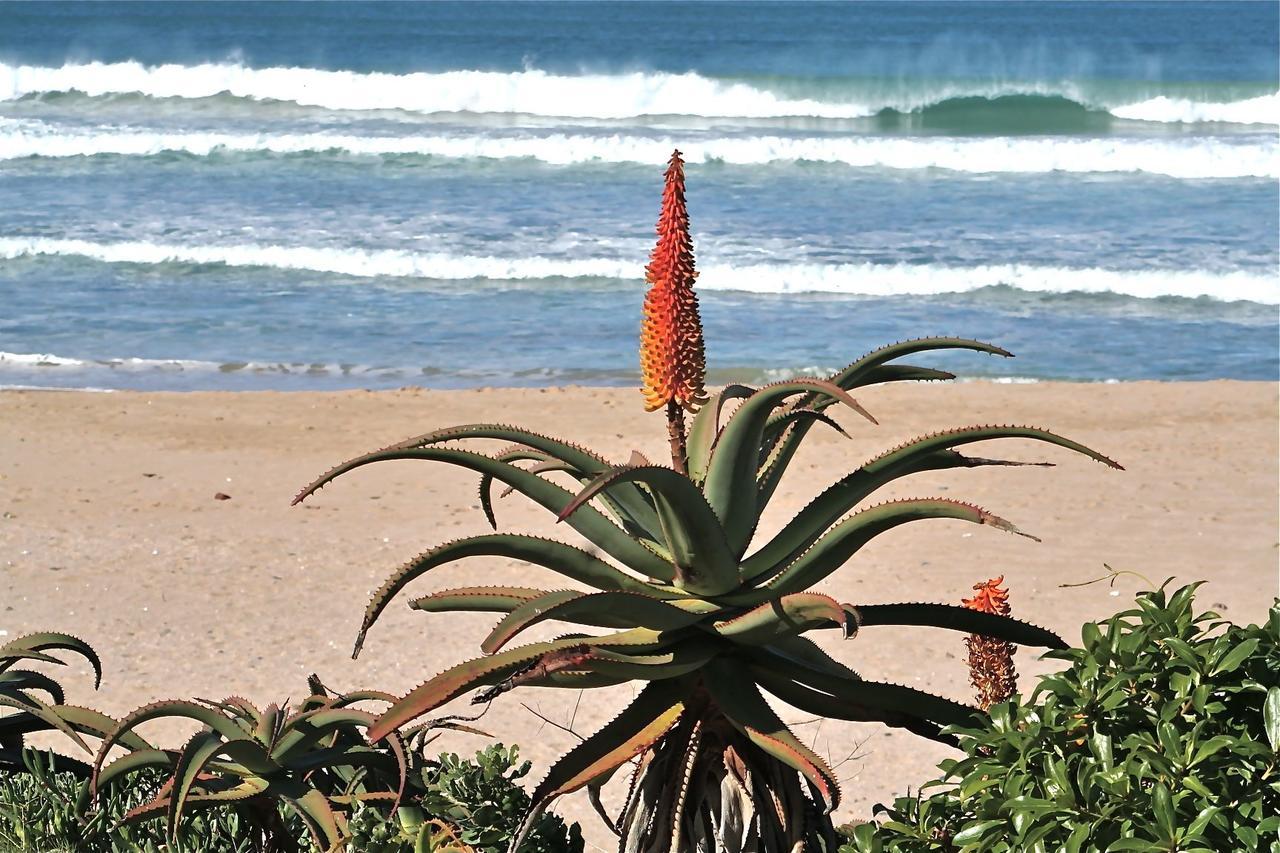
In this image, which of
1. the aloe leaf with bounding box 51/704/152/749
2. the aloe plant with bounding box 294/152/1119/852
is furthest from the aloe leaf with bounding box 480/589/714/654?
the aloe leaf with bounding box 51/704/152/749

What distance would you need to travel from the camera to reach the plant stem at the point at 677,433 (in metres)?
2.91

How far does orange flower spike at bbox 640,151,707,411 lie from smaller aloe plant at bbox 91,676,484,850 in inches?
41.0

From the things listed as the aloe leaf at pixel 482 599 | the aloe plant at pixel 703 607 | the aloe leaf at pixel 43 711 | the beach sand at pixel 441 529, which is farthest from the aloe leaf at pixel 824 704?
the beach sand at pixel 441 529

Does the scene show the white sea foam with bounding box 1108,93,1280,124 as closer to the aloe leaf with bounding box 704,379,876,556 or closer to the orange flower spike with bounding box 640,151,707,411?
the aloe leaf with bounding box 704,379,876,556

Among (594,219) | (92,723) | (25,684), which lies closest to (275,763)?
(92,723)

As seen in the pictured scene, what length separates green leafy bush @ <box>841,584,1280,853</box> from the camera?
8.05 ft

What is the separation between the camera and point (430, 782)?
382 cm

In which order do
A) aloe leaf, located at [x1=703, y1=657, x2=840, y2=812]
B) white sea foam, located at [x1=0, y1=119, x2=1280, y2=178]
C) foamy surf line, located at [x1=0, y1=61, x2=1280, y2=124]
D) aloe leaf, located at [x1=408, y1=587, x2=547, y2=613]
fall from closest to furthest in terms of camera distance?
aloe leaf, located at [x1=703, y1=657, x2=840, y2=812], aloe leaf, located at [x1=408, y1=587, x2=547, y2=613], white sea foam, located at [x1=0, y1=119, x2=1280, y2=178], foamy surf line, located at [x1=0, y1=61, x2=1280, y2=124]

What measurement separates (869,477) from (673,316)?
0.51 m

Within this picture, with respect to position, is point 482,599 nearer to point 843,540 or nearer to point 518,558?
point 518,558

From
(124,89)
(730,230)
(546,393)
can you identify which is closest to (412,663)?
(546,393)

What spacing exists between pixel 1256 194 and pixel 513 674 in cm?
2365

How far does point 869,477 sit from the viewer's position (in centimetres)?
297

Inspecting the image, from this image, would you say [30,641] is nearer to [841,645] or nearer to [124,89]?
[841,645]
